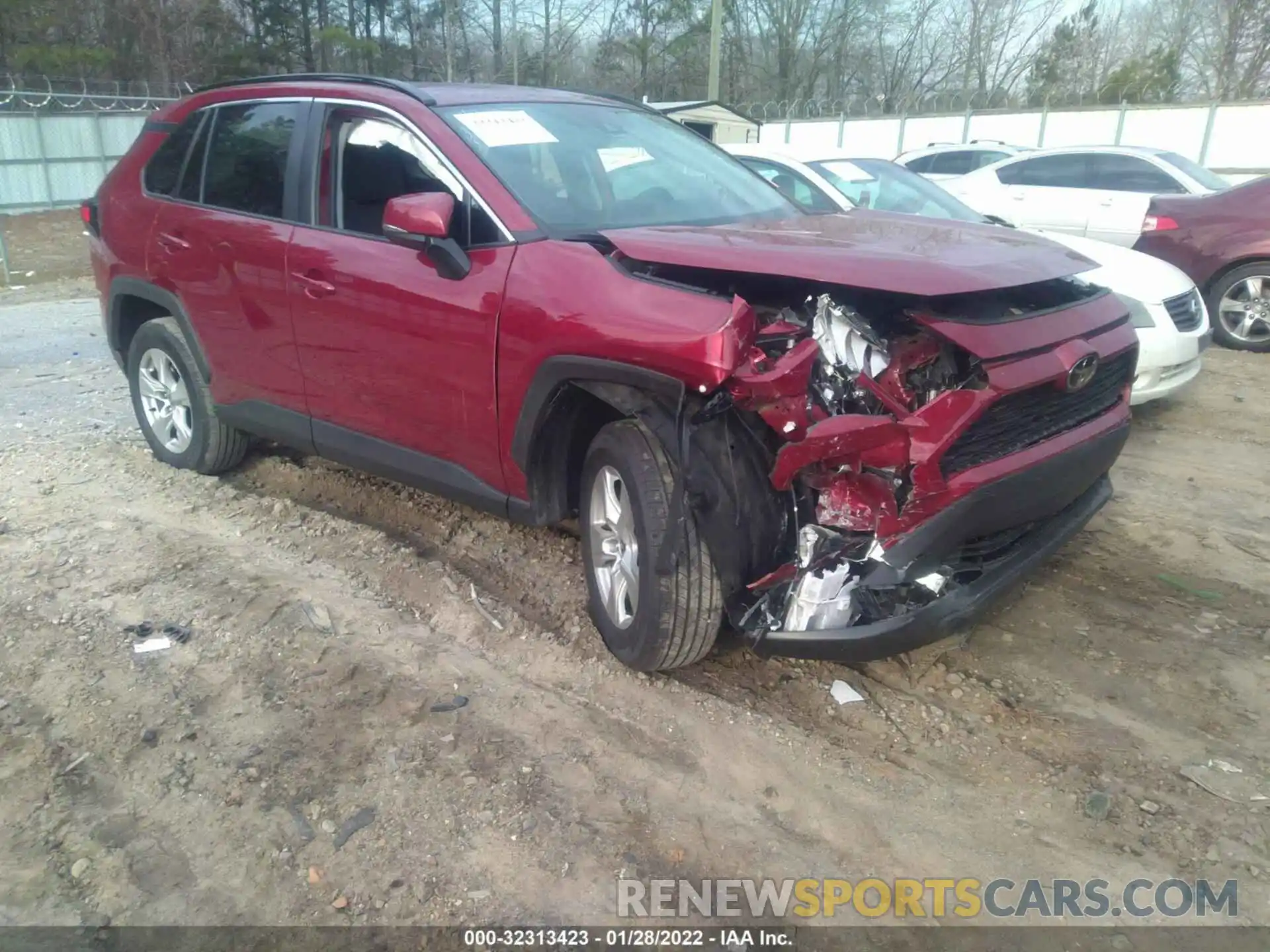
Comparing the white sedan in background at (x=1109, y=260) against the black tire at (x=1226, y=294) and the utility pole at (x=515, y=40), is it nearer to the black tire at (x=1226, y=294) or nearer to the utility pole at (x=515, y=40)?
the black tire at (x=1226, y=294)

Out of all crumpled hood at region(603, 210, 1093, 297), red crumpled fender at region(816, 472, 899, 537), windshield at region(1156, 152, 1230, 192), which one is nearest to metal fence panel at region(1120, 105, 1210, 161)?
windshield at region(1156, 152, 1230, 192)

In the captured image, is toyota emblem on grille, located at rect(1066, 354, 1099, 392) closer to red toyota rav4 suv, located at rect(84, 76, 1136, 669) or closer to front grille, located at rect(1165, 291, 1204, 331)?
red toyota rav4 suv, located at rect(84, 76, 1136, 669)

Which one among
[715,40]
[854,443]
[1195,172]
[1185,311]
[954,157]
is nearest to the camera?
[854,443]

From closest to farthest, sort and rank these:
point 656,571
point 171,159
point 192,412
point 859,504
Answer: point 859,504, point 656,571, point 171,159, point 192,412

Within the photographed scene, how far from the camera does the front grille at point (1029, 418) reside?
2805mm

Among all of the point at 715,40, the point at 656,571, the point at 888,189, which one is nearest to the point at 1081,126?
the point at 715,40

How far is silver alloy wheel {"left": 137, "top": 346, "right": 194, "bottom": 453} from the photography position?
512 cm

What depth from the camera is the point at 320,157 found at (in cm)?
407

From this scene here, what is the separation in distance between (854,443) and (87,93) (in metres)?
30.8

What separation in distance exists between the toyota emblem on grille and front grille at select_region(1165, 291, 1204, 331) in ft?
11.5

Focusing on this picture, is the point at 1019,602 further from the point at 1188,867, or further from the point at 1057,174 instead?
the point at 1057,174

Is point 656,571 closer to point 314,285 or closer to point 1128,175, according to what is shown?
point 314,285

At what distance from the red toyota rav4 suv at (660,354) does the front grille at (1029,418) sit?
12mm

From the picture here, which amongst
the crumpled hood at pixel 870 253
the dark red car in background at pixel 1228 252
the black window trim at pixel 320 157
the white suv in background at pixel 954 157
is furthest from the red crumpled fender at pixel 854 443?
the white suv in background at pixel 954 157
